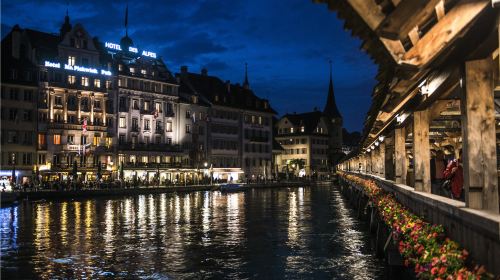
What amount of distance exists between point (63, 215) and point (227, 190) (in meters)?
42.6

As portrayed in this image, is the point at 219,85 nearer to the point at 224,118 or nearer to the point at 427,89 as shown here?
the point at 224,118

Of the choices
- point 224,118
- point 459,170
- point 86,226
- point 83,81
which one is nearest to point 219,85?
point 224,118

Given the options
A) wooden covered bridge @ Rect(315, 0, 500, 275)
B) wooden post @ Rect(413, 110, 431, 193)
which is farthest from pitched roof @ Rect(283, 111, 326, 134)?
Result: wooden covered bridge @ Rect(315, 0, 500, 275)

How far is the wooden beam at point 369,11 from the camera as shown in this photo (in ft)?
17.1

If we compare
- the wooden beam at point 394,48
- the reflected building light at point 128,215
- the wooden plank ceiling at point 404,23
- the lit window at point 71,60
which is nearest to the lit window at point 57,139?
the lit window at point 71,60

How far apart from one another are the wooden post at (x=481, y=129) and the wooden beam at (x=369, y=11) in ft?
12.1

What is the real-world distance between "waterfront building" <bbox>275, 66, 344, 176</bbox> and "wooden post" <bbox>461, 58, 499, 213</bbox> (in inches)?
4939

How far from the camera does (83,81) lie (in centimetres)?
8138

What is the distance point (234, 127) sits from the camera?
10956 cm

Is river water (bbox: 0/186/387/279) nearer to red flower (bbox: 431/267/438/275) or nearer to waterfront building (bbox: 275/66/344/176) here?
red flower (bbox: 431/267/438/275)

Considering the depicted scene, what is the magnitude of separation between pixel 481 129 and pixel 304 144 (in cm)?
13199

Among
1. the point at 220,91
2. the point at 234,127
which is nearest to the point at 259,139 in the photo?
the point at 234,127

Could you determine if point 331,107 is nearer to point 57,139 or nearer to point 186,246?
point 57,139

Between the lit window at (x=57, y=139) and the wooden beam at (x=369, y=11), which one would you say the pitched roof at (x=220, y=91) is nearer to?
the lit window at (x=57, y=139)
